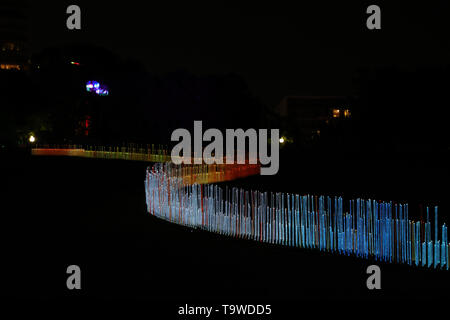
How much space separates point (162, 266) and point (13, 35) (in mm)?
74953

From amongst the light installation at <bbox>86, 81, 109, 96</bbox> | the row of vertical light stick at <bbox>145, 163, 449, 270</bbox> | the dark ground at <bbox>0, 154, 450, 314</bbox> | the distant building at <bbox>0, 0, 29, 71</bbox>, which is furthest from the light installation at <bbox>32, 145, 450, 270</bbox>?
the distant building at <bbox>0, 0, 29, 71</bbox>

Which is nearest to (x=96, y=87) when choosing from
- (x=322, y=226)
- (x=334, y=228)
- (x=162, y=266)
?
(x=322, y=226)

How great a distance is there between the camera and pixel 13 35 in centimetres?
7519

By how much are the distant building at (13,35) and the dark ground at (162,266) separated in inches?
2665

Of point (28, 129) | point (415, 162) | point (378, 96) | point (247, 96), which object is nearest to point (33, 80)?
point (28, 129)

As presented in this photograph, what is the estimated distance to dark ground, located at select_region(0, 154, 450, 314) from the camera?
267 inches

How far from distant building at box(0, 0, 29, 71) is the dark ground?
67.7 metres

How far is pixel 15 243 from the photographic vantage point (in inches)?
371

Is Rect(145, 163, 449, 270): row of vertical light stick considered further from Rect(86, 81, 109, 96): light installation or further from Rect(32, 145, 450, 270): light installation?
Rect(86, 81, 109, 96): light installation

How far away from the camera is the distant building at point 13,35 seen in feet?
244

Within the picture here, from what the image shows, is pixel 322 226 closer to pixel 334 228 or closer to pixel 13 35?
pixel 334 228

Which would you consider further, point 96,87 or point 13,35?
point 13,35

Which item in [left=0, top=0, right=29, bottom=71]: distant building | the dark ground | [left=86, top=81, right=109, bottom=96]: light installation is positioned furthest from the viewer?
[left=0, top=0, right=29, bottom=71]: distant building
